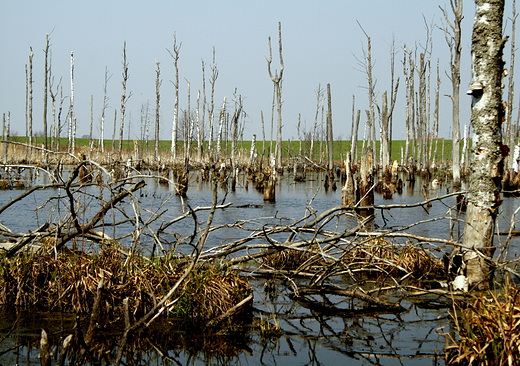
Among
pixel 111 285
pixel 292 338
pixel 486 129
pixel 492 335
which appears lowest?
pixel 292 338

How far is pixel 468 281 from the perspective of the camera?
19.9 feet

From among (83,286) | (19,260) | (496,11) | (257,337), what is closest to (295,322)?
(257,337)

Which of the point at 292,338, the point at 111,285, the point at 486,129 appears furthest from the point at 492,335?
the point at 111,285

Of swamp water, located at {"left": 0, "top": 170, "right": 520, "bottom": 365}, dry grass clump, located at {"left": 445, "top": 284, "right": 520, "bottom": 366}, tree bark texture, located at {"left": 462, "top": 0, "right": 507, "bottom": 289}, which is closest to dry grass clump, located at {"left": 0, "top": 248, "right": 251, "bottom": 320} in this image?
swamp water, located at {"left": 0, "top": 170, "right": 520, "bottom": 365}

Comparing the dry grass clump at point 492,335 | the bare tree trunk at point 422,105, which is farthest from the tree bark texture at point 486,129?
the bare tree trunk at point 422,105

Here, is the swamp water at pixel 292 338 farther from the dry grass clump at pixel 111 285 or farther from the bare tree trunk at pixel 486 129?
the bare tree trunk at pixel 486 129

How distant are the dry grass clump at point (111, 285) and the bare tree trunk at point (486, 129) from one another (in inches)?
102

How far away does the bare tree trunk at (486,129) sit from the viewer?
5871 mm

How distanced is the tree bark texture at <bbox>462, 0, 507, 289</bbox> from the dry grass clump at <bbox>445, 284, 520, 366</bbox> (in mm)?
1690

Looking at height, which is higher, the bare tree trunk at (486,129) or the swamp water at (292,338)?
the bare tree trunk at (486,129)

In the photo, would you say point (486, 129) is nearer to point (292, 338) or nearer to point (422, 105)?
point (292, 338)

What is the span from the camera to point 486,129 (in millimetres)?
5887

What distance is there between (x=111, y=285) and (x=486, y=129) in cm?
428

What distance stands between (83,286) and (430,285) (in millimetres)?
4223
